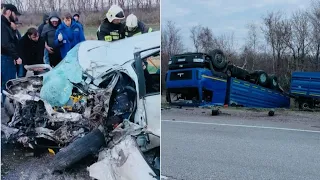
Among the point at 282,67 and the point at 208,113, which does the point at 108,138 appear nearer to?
the point at 208,113

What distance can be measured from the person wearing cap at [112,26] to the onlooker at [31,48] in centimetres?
28

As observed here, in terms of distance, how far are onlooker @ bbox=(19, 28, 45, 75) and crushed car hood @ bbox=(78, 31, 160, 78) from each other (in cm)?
19

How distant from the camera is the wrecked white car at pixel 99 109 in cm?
211

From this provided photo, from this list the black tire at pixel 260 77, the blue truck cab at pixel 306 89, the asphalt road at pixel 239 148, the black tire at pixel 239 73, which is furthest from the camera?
the black tire at pixel 260 77

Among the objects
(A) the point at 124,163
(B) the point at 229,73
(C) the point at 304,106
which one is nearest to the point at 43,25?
(A) the point at 124,163

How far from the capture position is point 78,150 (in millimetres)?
2119

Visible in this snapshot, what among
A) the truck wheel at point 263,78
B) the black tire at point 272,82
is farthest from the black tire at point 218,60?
the black tire at point 272,82

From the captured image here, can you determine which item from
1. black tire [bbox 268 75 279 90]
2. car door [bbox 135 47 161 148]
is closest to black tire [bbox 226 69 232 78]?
black tire [bbox 268 75 279 90]

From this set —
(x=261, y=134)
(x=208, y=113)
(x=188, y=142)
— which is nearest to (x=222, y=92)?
(x=208, y=113)

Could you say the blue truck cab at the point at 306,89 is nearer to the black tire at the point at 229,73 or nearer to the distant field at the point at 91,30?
the black tire at the point at 229,73

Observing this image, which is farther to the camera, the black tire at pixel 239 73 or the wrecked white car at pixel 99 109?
the black tire at pixel 239 73

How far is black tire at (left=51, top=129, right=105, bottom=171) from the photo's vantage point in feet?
6.94

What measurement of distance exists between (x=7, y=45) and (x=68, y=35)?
0.27 m

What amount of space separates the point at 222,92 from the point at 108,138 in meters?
11.0
